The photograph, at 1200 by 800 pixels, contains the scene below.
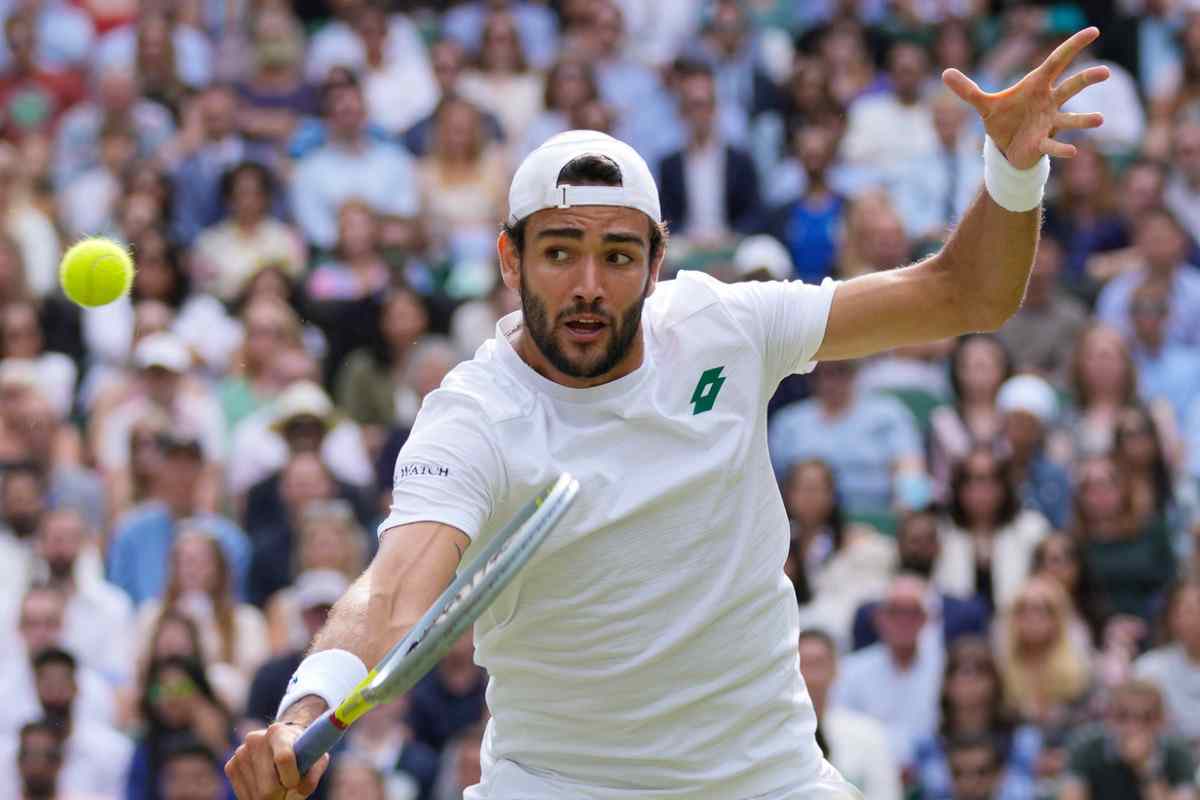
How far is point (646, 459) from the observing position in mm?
5270

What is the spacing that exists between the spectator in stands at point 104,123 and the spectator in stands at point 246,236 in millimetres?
1048

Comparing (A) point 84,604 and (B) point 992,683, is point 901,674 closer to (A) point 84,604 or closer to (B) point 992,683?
(B) point 992,683

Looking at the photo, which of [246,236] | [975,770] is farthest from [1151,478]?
[246,236]

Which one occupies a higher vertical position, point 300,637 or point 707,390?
point 707,390

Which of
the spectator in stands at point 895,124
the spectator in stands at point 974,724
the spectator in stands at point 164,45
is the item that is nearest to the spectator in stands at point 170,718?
the spectator in stands at point 974,724

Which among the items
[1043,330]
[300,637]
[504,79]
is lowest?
[300,637]

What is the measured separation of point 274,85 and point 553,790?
1085 centimetres

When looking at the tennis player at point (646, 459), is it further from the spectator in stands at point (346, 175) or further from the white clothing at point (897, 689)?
the spectator in stands at point (346, 175)

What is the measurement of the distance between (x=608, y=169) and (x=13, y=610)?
6653 mm

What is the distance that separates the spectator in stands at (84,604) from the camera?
10.9 metres

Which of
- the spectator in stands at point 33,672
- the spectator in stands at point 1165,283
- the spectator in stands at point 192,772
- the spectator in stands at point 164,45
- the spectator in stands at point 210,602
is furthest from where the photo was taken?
the spectator in stands at point 164,45

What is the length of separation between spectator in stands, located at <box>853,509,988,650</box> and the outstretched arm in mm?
5195

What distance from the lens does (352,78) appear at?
14.5 m

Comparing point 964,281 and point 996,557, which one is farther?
point 996,557
